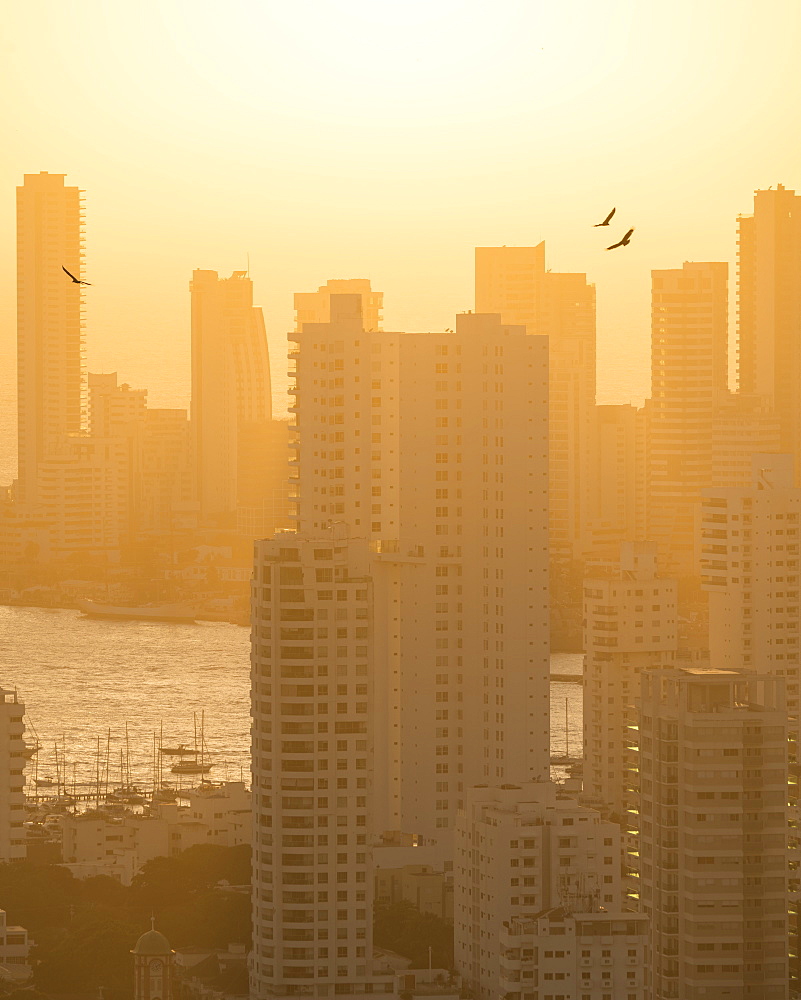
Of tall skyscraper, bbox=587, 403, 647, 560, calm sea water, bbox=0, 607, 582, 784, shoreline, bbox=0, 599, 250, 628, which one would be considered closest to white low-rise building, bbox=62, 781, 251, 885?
calm sea water, bbox=0, 607, 582, 784

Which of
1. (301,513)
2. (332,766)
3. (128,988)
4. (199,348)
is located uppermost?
(199,348)

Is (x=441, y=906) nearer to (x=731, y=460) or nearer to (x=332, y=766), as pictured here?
(x=332, y=766)

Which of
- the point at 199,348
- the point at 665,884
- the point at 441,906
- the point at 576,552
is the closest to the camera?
the point at 665,884

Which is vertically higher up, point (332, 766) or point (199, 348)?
point (199, 348)

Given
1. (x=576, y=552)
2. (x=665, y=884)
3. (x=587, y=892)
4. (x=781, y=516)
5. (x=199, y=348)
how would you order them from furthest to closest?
(x=199, y=348) < (x=576, y=552) < (x=781, y=516) < (x=587, y=892) < (x=665, y=884)

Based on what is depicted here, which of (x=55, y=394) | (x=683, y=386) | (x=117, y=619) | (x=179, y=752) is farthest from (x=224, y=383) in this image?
(x=179, y=752)

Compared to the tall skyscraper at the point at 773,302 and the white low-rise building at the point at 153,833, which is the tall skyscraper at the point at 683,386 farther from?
the white low-rise building at the point at 153,833

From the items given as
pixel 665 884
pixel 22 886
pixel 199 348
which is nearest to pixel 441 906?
pixel 22 886

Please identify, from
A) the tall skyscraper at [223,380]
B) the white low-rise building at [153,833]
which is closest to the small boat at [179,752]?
the white low-rise building at [153,833]
